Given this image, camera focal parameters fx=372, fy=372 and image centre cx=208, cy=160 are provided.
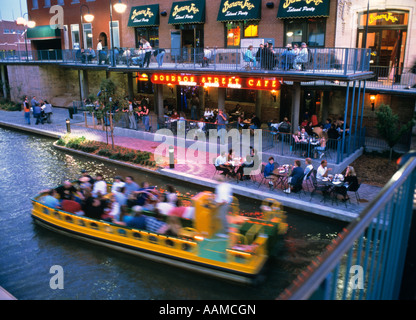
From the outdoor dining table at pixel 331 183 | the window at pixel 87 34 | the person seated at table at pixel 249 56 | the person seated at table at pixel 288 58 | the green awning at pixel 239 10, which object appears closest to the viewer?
the outdoor dining table at pixel 331 183

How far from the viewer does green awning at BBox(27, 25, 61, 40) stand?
37.8 metres

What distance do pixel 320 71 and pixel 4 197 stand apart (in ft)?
47.8

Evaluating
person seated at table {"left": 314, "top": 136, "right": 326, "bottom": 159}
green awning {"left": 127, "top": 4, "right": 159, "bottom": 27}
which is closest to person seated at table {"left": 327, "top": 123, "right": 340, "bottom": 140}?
person seated at table {"left": 314, "top": 136, "right": 326, "bottom": 159}

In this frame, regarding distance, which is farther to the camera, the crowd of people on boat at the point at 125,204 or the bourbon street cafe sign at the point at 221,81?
the bourbon street cafe sign at the point at 221,81

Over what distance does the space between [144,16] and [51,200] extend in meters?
21.3

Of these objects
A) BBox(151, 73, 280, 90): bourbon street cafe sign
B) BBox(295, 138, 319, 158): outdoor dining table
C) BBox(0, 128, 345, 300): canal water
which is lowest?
BBox(0, 128, 345, 300): canal water

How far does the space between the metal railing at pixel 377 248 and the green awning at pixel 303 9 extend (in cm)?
2017

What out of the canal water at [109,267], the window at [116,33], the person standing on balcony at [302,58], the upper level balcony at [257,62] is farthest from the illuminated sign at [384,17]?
the window at [116,33]

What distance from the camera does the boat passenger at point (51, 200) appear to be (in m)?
12.4

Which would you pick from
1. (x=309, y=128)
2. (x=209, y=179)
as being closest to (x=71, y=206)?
(x=209, y=179)

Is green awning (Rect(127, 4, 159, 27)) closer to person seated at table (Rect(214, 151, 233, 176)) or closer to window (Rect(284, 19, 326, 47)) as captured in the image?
window (Rect(284, 19, 326, 47))

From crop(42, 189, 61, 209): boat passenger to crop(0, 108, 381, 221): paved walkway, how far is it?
17.5 ft

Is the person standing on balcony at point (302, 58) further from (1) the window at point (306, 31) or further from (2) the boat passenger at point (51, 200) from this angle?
(2) the boat passenger at point (51, 200)

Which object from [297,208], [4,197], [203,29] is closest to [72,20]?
[203,29]
